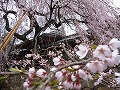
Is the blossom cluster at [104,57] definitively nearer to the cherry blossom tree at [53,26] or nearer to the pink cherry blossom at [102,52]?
the pink cherry blossom at [102,52]

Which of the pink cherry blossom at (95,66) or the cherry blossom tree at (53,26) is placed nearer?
the pink cherry blossom at (95,66)

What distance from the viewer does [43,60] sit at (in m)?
5.17

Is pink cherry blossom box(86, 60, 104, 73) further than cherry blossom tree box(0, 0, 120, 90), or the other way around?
cherry blossom tree box(0, 0, 120, 90)

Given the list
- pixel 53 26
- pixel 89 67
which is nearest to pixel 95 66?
pixel 89 67

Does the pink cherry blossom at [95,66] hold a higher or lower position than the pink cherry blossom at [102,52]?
lower

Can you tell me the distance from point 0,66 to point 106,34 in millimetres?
2051

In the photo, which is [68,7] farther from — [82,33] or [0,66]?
[0,66]

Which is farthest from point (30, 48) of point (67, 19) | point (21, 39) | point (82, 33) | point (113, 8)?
point (113, 8)

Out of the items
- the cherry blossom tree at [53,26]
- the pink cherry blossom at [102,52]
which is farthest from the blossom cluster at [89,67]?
the cherry blossom tree at [53,26]

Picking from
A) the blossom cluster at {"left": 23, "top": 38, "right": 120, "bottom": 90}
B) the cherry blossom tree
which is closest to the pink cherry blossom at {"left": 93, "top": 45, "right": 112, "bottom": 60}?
the blossom cluster at {"left": 23, "top": 38, "right": 120, "bottom": 90}

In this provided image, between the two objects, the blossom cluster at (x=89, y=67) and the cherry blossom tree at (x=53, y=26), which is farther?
the cherry blossom tree at (x=53, y=26)

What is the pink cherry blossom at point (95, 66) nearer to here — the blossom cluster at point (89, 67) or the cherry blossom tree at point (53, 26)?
the blossom cluster at point (89, 67)

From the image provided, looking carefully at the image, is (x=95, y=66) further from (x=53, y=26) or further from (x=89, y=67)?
(x=53, y=26)

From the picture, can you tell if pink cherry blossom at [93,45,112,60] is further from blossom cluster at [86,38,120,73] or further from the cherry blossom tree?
the cherry blossom tree
